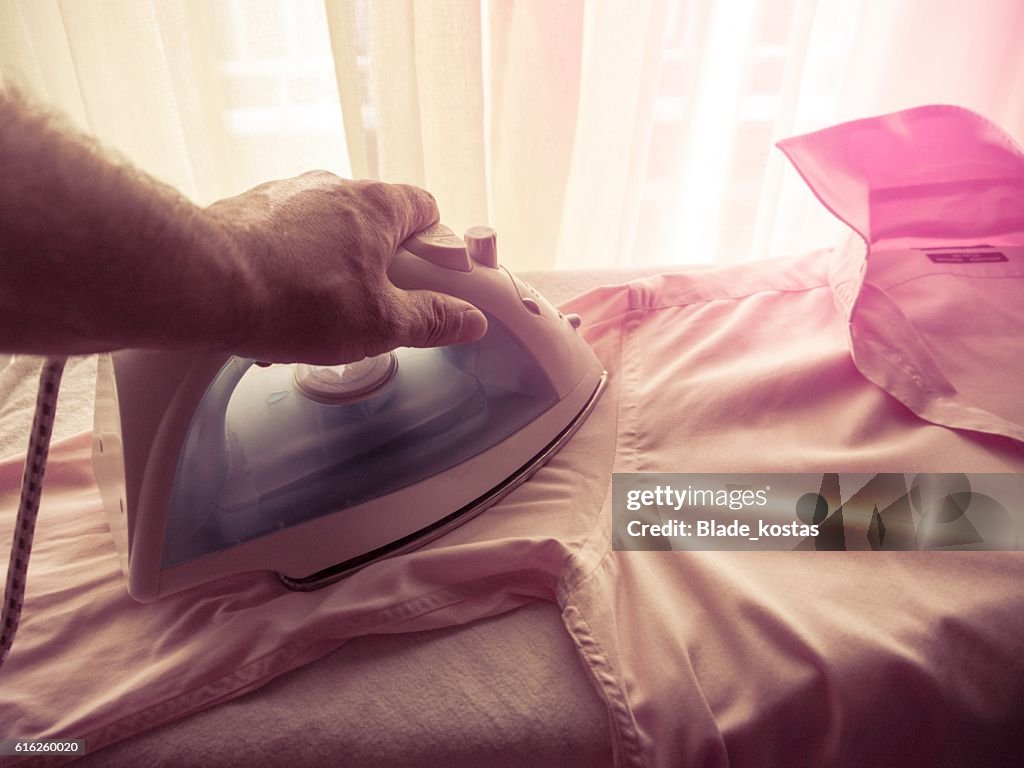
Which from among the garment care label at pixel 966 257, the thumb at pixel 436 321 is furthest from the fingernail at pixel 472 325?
the garment care label at pixel 966 257

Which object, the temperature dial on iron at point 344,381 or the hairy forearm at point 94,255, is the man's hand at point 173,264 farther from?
the temperature dial on iron at point 344,381

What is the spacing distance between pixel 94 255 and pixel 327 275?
149mm

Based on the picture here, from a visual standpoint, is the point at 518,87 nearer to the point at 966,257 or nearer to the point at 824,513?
the point at 966,257

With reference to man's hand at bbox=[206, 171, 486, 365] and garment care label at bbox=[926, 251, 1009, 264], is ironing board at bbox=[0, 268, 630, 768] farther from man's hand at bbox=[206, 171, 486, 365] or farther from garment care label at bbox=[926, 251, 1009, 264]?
garment care label at bbox=[926, 251, 1009, 264]

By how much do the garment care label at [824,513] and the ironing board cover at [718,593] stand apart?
14 millimetres

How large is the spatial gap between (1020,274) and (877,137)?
0.24 m

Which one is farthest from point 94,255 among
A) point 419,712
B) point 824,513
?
point 824,513

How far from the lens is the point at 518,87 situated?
1.13 meters

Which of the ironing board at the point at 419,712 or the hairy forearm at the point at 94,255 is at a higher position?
the hairy forearm at the point at 94,255

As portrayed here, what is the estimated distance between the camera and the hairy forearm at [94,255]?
382 millimetres

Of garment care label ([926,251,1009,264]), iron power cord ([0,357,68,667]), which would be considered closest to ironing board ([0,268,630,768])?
iron power cord ([0,357,68,667])

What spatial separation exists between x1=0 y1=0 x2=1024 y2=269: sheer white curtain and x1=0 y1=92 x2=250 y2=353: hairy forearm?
0.74m

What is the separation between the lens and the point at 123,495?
1.81 ft

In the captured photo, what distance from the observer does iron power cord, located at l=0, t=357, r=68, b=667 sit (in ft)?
1.66
